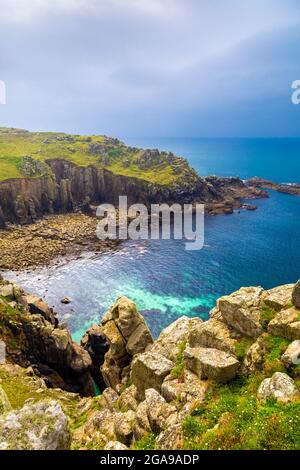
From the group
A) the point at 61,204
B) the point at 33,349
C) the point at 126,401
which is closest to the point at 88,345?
the point at 33,349

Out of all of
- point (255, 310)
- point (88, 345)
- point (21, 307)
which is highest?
point (255, 310)

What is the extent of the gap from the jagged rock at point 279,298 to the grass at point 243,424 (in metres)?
6.76

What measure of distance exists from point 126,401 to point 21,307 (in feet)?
111

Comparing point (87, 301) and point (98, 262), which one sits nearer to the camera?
point (87, 301)

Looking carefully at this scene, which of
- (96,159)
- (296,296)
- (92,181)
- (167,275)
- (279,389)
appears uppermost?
(96,159)

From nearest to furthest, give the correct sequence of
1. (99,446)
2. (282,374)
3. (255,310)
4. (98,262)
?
(282,374), (99,446), (255,310), (98,262)

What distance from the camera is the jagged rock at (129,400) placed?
1039 inches

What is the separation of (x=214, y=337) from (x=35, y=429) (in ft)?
46.7

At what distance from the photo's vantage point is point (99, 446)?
69.9 feet

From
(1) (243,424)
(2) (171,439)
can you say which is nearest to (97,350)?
(2) (171,439)

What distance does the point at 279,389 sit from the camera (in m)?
18.1

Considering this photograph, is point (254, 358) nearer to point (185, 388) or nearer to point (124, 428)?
point (185, 388)

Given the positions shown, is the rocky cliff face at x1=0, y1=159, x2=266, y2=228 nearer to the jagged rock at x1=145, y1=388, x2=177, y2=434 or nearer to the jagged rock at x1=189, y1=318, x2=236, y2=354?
the jagged rock at x1=189, y1=318, x2=236, y2=354
